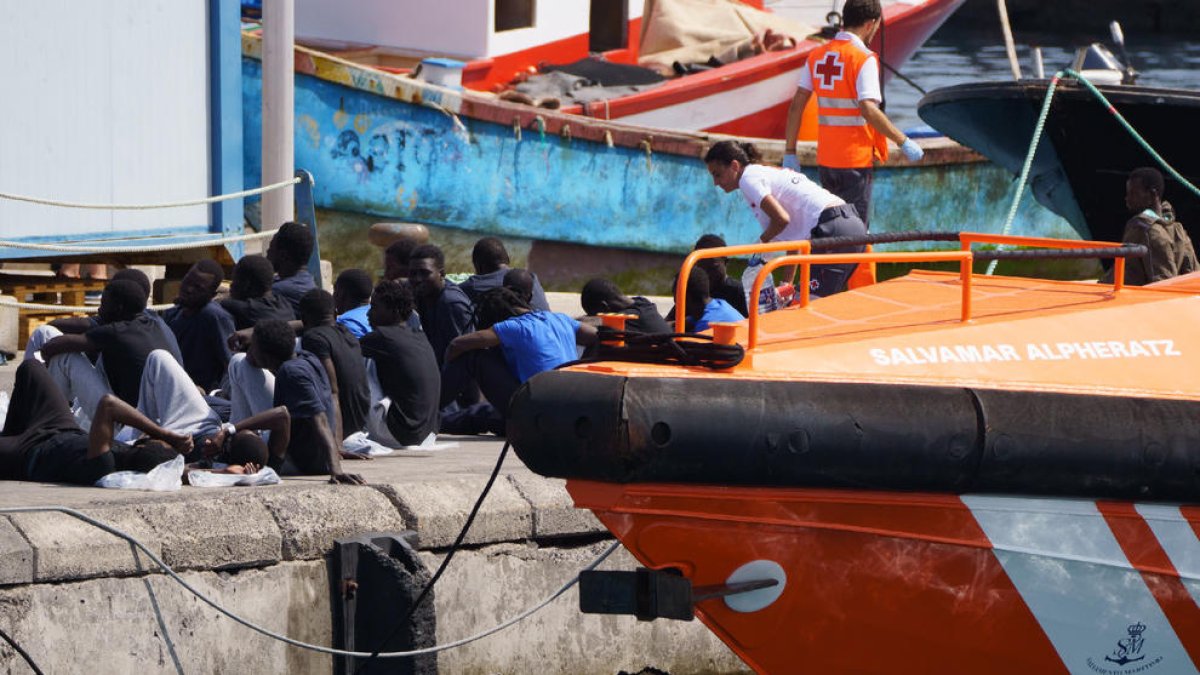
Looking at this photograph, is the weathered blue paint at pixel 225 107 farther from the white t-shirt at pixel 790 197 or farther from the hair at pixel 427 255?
the white t-shirt at pixel 790 197

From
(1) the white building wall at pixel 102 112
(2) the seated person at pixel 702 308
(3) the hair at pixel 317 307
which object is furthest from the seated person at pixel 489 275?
(1) the white building wall at pixel 102 112

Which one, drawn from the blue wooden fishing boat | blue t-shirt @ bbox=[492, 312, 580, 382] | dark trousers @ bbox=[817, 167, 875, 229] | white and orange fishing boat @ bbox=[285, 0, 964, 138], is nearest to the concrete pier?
blue t-shirt @ bbox=[492, 312, 580, 382]

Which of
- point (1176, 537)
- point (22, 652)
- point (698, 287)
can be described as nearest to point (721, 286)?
point (698, 287)

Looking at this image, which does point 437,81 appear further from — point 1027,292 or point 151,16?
point 1027,292

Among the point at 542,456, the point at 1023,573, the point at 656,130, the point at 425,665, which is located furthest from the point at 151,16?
the point at 1023,573

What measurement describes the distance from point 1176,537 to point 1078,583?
291 mm

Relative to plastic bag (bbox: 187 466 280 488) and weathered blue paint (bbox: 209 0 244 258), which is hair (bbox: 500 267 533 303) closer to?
plastic bag (bbox: 187 466 280 488)

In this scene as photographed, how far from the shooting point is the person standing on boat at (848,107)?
30.2 ft

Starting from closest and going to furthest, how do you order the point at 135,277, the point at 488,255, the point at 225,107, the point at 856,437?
the point at 856,437
the point at 135,277
the point at 488,255
the point at 225,107

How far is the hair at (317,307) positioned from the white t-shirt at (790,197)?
6.13 ft

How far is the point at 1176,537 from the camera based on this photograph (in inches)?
213

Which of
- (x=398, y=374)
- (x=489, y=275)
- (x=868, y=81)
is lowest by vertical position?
(x=398, y=374)

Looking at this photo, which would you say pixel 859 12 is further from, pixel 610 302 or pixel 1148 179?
pixel 610 302

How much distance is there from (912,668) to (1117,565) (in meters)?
0.64
